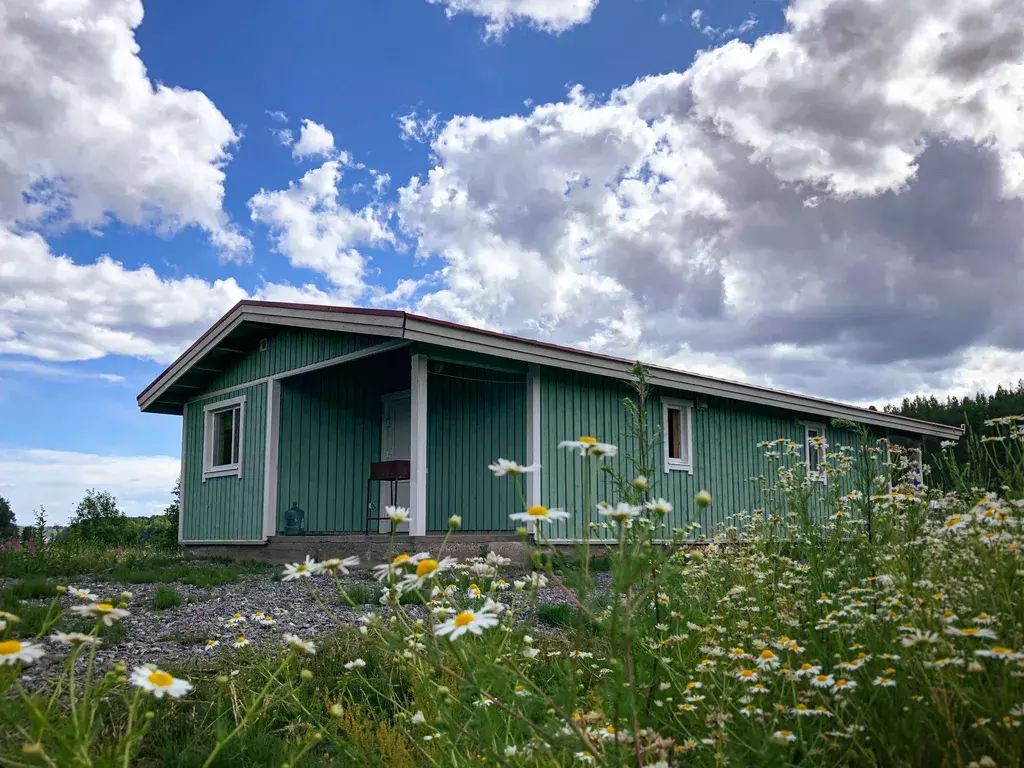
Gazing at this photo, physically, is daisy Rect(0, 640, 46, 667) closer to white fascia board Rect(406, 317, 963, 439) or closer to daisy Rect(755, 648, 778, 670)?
daisy Rect(755, 648, 778, 670)

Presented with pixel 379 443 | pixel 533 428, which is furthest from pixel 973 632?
pixel 379 443

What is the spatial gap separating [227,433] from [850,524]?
37.3 ft

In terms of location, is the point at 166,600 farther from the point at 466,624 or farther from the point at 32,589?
the point at 466,624

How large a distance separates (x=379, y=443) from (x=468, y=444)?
5.50ft

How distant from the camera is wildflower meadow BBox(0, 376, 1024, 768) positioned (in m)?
1.72

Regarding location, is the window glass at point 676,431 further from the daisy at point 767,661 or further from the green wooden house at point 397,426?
the daisy at point 767,661

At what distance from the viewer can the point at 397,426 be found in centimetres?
1212

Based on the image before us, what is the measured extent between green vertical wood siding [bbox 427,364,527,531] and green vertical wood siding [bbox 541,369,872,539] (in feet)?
3.05

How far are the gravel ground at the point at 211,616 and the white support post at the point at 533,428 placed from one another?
6.55 feet

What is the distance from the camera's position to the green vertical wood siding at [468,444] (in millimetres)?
11219

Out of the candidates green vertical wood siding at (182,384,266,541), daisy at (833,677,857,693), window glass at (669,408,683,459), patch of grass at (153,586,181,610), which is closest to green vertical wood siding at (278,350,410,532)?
green vertical wood siding at (182,384,266,541)

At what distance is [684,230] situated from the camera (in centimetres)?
1101

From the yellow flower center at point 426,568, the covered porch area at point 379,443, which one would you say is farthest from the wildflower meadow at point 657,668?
the covered porch area at point 379,443

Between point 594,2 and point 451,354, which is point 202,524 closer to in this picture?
point 451,354
